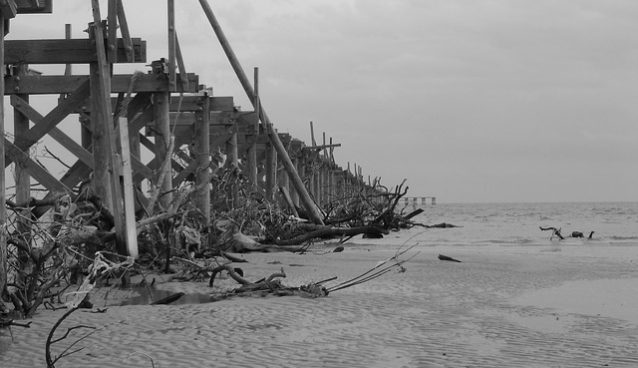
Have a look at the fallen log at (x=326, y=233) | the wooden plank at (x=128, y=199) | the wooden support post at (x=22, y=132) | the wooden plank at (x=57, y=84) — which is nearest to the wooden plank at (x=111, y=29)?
the wooden plank at (x=128, y=199)

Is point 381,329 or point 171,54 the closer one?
point 381,329

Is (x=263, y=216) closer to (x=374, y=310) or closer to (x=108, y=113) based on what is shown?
(x=108, y=113)

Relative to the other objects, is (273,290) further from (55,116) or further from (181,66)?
(181,66)

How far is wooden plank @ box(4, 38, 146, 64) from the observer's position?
956cm

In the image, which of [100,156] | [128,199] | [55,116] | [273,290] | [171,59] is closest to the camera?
[273,290]

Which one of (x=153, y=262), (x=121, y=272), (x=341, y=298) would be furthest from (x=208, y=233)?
(x=341, y=298)

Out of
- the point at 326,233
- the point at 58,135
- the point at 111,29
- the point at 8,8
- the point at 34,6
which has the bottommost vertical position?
the point at 326,233

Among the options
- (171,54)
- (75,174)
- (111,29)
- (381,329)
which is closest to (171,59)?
(171,54)

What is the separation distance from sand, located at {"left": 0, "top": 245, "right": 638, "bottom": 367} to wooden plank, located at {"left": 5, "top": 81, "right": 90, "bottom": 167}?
2468 mm

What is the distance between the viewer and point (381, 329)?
6129 mm

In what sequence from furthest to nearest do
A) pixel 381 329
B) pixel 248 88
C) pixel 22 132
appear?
pixel 248 88
pixel 22 132
pixel 381 329

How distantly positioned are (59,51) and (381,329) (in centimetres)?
531

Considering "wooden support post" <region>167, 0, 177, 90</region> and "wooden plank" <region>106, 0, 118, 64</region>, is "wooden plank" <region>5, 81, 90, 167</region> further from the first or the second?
"wooden support post" <region>167, 0, 177, 90</region>

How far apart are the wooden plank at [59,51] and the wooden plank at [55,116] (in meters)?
0.33
